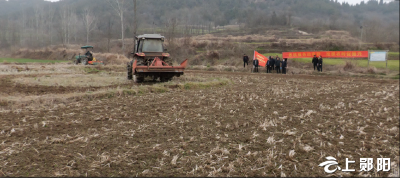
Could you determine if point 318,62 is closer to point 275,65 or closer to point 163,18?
point 275,65

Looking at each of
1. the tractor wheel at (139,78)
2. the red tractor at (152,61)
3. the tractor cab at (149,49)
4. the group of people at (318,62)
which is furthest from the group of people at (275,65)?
the tractor wheel at (139,78)

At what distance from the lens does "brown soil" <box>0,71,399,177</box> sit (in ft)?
12.4

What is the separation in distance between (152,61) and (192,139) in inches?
404

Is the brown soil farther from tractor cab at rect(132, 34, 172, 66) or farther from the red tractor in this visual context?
tractor cab at rect(132, 34, 172, 66)

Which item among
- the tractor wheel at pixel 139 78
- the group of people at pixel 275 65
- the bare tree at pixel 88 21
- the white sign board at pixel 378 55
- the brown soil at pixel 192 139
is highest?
the bare tree at pixel 88 21

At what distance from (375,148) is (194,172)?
2.74 metres

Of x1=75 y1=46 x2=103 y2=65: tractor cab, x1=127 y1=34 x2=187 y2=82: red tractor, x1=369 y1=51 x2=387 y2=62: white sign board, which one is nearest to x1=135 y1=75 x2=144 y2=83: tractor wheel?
x1=127 y1=34 x2=187 y2=82: red tractor

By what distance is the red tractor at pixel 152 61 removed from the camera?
46.5 feet

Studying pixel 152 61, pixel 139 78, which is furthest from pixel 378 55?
pixel 139 78

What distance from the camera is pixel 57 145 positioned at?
16.1ft

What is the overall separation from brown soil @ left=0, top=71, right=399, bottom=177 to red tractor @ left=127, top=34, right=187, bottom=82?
592cm

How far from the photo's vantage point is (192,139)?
4980 mm

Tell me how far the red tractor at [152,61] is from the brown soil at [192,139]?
592 centimetres

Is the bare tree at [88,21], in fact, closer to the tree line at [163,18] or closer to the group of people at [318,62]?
the tree line at [163,18]
